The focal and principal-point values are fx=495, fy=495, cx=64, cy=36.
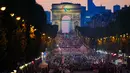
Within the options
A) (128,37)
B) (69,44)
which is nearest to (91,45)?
(69,44)

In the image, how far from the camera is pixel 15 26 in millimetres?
42438

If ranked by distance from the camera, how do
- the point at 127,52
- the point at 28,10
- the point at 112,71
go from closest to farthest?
the point at 112,71
the point at 28,10
the point at 127,52

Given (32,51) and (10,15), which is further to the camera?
(32,51)

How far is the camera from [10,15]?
1576 inches

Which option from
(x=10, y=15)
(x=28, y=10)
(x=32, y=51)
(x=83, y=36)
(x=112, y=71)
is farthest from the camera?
(x=83, y=36)

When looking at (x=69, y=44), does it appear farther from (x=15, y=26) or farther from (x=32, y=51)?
Answer: (x=15, y=26)

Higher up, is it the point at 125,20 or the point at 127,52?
the point at 125,20

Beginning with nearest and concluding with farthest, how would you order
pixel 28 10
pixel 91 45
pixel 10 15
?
pixel 10 15 < pixel 28 10 < pixel 91 45

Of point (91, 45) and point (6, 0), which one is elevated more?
point (6, 0)

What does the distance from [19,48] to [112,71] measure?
10.8 m

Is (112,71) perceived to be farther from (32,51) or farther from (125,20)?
(125,20)

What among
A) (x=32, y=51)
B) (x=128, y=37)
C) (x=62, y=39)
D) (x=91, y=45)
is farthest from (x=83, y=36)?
(x=32, y=51)

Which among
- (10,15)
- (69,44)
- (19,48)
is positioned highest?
(10,15)

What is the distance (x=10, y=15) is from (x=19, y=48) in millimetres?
6234
